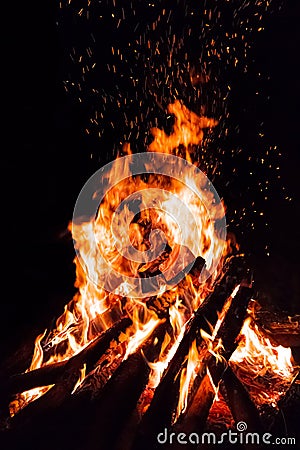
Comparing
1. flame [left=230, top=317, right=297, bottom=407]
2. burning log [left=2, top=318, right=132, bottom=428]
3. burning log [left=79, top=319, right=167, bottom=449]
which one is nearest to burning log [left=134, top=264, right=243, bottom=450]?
burning log [left=79, top=319, right=167, bottom=449]

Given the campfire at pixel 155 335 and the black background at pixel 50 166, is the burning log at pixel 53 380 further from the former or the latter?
the black background at pixel 50 166

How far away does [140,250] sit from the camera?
3.53m

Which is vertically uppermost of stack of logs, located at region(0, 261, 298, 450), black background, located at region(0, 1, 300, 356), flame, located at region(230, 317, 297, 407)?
black background, located at region(0, 1, 300, 356)

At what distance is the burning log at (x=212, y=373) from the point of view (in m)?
1.98

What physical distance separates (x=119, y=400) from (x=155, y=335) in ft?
1.94

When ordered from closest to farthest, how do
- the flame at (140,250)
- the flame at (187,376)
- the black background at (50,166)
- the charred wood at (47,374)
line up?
the flame at (187,376) < the charred wood at (47,374) < the flame at (140,250) < the black background at (50,166)

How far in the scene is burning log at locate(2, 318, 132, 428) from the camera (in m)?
2.04

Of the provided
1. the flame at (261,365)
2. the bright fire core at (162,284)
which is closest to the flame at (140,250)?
the bright fire core at (162,284)

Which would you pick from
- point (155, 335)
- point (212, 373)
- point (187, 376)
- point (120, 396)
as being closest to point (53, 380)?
point (120, 396)

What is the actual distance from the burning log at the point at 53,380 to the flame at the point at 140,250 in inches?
3.7

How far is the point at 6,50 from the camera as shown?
3008 mm

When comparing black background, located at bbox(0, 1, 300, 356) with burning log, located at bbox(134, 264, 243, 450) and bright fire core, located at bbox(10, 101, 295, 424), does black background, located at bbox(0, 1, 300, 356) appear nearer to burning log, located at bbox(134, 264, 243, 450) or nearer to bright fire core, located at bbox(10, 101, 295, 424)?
bright fire core, located at bbox(10, 101, 295, 424)

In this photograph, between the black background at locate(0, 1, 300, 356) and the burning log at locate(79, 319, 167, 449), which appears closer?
the burning log at locate(79, 319, 167, 449)

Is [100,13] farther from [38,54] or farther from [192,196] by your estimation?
[192,196]
